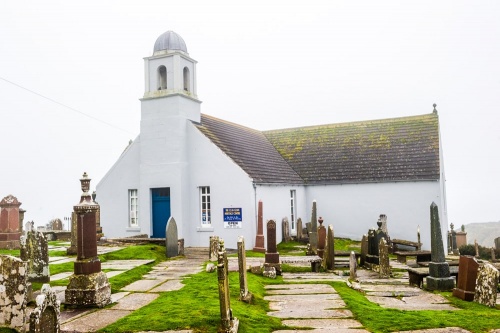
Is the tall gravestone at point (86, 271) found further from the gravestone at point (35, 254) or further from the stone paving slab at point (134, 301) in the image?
the gravestone at point (35, 254)

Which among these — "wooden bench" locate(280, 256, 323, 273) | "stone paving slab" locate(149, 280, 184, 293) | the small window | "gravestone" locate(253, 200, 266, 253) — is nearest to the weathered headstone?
"wooden bench" locate(280, 256, 323, 273)

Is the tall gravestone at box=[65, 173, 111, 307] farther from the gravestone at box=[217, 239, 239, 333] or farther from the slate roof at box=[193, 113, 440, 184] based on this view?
the slate roof at box=[193, 113, 440, 184]

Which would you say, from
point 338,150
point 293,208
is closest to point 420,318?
point 293,208

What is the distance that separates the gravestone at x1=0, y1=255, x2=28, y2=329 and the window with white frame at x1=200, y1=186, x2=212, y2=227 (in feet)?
48.6

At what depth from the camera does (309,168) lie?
28172mm

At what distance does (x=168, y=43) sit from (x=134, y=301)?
16.2 m

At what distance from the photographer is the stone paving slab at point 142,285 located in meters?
10.8

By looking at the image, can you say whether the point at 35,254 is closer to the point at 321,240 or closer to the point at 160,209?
the point at 321,240

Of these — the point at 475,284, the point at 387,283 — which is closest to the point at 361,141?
the point at 387,283

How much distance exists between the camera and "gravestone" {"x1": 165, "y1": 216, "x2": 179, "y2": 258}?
1752 centimetres

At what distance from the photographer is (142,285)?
11.3 meters

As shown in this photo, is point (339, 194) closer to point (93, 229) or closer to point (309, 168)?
point (309, 168)

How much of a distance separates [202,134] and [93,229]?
42.3 ft

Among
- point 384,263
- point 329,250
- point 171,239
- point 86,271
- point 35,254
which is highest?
point 35,254
